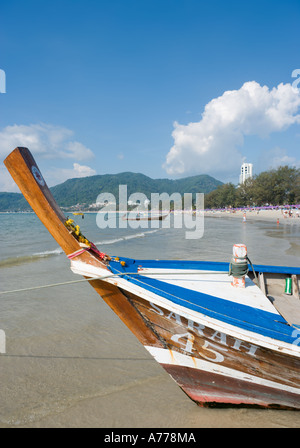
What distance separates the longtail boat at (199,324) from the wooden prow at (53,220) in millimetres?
10

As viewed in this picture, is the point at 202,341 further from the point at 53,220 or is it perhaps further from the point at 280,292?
the point at 280,292

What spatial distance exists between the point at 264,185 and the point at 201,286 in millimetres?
77388

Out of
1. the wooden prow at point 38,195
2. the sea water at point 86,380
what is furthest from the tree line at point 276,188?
the wooden prow at point 38,195

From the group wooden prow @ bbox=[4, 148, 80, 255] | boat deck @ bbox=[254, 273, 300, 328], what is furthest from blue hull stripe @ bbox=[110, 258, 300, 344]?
boat deck @ bbox=[254, 273, 300, 328]

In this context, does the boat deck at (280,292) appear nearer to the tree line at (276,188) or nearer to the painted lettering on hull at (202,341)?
the painted lettering on hull at (202,341)

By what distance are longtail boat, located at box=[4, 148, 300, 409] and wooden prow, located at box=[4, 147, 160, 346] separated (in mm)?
10

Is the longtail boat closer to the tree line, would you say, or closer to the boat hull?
the boat hull

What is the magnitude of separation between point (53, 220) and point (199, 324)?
2.00 metres

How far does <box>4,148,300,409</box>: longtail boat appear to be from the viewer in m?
2.37

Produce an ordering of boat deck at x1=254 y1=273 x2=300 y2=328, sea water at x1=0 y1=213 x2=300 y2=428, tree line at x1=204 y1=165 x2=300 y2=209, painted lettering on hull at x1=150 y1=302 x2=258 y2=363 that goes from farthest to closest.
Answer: tree line at x1=204 y1=165 x2=300 y2=209 → boat deck at x1=254 y1=273 x2=300 y2=328 → sea water at x1=0 y1=213 x2=300 y2=428 → painted lettering on hull at x1=150 y1=302 x2=258 y2=363

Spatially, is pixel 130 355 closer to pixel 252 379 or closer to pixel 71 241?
pixel 252 379

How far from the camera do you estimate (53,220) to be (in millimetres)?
2531

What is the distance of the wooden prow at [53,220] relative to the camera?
2387mm

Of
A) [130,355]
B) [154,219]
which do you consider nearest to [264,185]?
[154,219]
